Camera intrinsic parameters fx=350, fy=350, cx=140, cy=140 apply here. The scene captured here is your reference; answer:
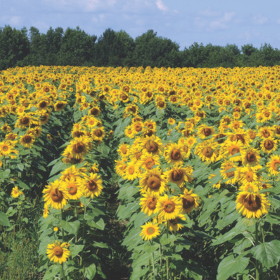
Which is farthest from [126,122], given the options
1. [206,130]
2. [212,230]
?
[212,230]

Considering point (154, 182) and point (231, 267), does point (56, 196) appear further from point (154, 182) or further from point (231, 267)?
point (231, 267)

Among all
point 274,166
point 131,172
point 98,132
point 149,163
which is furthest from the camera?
point 98,132

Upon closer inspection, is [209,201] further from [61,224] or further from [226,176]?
[61,224]

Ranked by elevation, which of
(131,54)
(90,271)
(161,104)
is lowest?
(90,271)

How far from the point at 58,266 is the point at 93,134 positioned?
2904mm

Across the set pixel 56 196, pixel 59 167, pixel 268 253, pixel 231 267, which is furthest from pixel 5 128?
pixel 268 253

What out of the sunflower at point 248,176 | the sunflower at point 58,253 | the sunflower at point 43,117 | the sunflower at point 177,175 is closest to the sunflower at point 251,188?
the sunflower at point 248,176

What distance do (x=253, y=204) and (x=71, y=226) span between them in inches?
69.3

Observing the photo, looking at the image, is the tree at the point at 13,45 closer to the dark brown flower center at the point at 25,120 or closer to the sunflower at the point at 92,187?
the dark brown flower center at the point at 25,120

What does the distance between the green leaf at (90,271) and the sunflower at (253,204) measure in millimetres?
1742

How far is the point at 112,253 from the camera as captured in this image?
16.9ft

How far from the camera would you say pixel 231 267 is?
9.45ft

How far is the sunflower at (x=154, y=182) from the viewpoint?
3.23 m

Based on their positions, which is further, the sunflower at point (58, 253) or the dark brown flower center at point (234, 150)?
the dark brown flower center at point (234, 150)
